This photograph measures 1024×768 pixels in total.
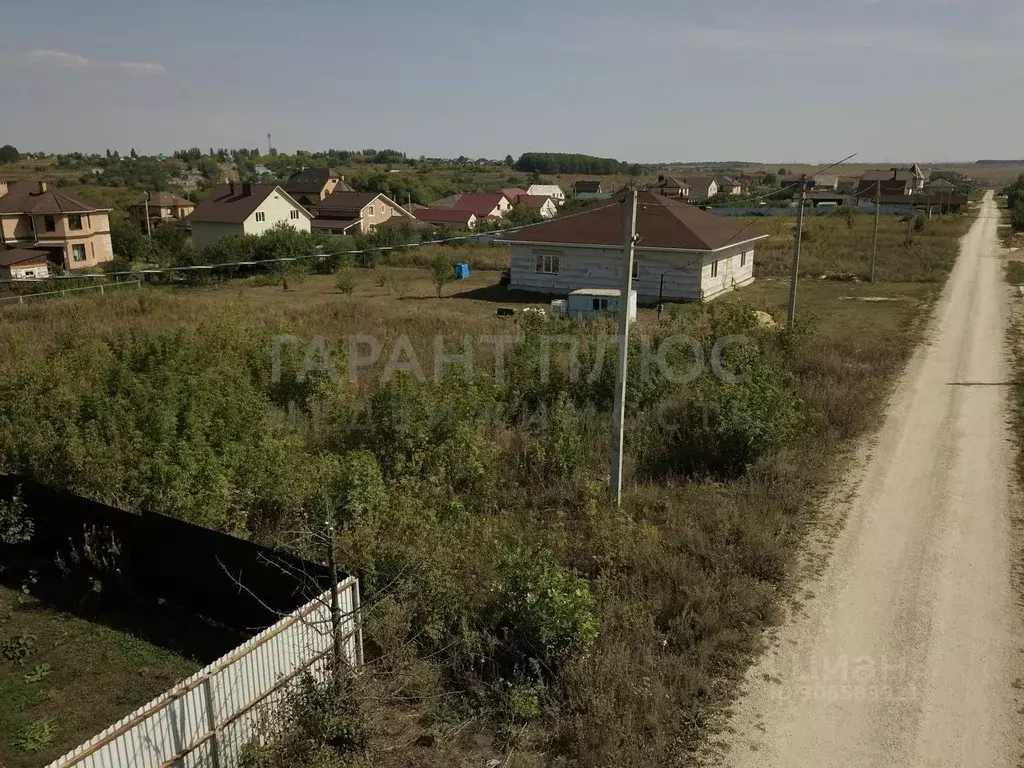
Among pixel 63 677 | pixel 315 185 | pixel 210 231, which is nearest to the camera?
pixel 63 677

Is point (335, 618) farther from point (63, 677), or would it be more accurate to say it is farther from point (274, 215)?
point (274, 215)

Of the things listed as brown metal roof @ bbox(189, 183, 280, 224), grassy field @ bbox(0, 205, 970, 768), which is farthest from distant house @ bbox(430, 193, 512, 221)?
grassy field @ bbox(0, 205, 970, 768)

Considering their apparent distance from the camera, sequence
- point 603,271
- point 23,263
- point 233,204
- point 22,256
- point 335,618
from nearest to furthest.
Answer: point 335,618, point 603,271, point 23,263, point 22,256, point 233,204

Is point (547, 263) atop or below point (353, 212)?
below

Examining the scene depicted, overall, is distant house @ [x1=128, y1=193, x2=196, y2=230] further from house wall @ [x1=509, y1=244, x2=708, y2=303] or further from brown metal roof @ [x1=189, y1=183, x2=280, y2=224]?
house wall @ [x1=509, y1=244, x2=708, y2=303]

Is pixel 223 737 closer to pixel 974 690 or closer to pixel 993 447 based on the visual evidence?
pixel 974 690

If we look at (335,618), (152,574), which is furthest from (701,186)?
(335,618)

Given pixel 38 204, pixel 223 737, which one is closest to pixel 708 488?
pixel 223 737
